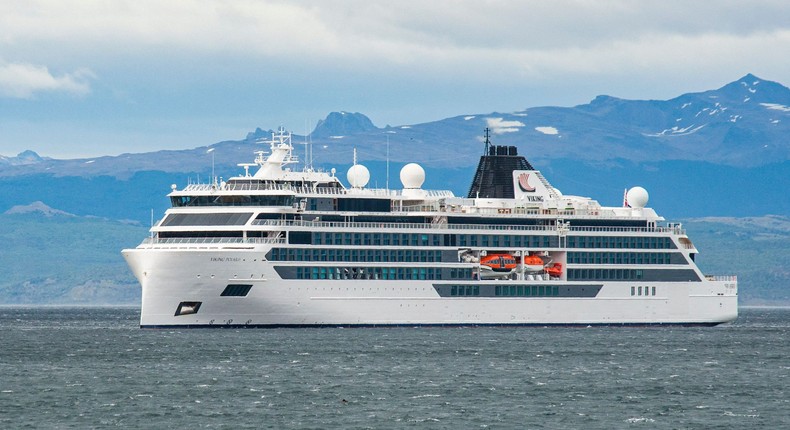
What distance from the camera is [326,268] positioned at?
9425cm

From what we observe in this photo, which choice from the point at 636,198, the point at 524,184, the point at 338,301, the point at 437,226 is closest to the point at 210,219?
the point at 338,301

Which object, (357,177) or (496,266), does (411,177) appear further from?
(496,266)

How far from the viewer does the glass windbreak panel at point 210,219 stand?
92.8 m

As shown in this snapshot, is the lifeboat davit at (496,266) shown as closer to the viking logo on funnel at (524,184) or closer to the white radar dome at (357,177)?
the viking logo on funnel at (524,184)

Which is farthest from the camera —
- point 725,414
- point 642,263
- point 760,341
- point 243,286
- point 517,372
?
point 642,263

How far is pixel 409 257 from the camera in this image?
97500 mm

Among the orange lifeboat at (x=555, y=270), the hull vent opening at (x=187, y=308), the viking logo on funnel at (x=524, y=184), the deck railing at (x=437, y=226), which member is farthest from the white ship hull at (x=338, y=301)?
the viking logo on funnel at (x=524, y=184)

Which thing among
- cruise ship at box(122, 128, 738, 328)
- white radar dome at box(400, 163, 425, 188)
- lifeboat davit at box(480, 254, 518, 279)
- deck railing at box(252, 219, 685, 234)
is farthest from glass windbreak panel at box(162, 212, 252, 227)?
lifeboat davit at box(480, 254, 518, 279)

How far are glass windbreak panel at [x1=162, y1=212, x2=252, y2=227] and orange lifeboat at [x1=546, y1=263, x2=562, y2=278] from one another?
2070 cm

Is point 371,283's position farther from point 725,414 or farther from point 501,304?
point 725,414

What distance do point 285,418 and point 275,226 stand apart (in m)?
37.9

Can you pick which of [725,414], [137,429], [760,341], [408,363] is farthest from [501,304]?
[137,429]

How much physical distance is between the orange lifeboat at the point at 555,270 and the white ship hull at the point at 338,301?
90 cm

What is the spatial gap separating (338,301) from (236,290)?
645 cm
